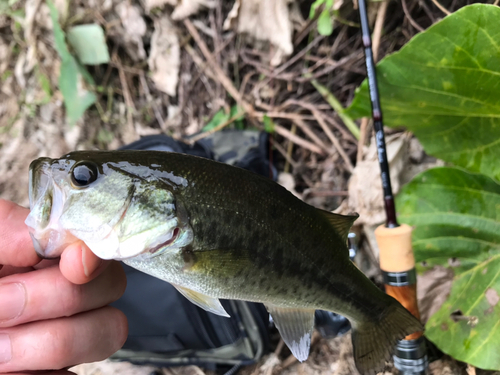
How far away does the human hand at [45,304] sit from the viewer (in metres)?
1.12

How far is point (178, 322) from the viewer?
1.92m

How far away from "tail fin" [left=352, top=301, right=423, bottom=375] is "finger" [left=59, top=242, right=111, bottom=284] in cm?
107

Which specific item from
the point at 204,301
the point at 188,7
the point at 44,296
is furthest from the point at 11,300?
the point at 188,7

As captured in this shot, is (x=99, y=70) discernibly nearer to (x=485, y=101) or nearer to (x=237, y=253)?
(x=237, y=253)

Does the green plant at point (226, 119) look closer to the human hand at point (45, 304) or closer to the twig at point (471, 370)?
the human hand at point (45, 304)

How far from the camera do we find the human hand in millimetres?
1120

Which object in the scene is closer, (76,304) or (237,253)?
(237,253)

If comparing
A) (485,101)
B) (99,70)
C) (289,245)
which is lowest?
(289,245)

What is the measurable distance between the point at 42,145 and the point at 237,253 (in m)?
3.12

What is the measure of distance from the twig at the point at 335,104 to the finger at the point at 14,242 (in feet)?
6.42

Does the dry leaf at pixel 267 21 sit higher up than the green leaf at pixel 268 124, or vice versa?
the dry leaf at pixel 267 21

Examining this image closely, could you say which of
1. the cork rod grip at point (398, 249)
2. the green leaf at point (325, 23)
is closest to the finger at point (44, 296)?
the cork rod grip at point (398, 249)

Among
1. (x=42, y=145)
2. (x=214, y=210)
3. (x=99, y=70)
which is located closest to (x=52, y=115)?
(x=42, y=145)

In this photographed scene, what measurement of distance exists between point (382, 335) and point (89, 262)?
1.16 m
